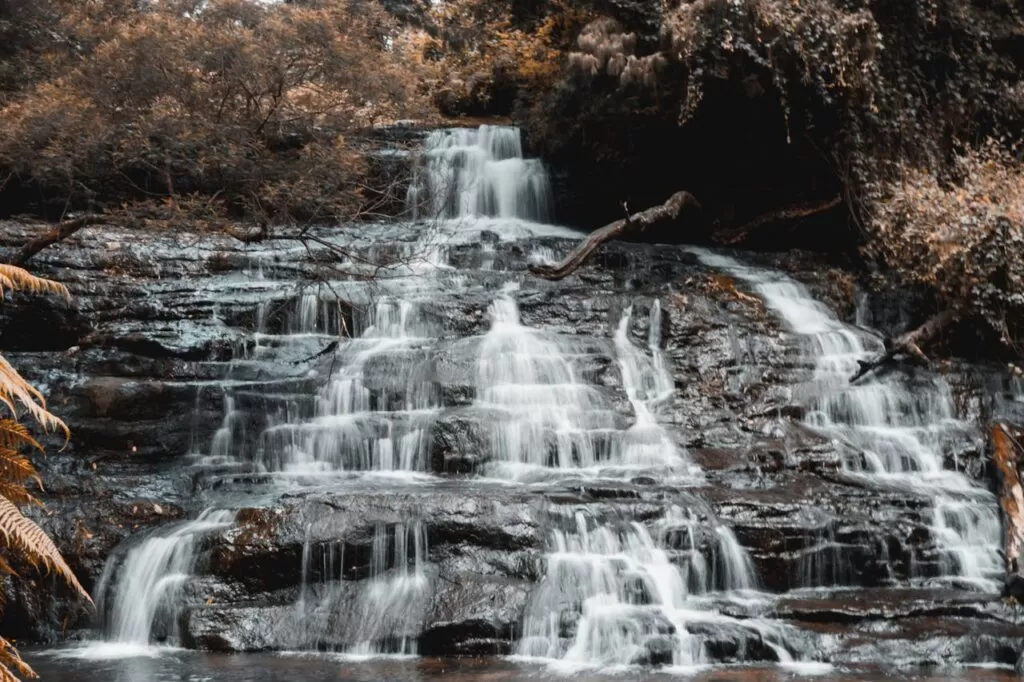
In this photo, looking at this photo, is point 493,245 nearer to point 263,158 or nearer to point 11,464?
point 263,158

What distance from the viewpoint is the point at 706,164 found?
14867 mm

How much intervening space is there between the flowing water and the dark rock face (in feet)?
0.12

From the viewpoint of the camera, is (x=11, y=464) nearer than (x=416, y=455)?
Yes

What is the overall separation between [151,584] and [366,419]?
301 centimetres

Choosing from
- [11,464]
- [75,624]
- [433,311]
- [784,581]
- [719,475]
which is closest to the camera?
[11,464]

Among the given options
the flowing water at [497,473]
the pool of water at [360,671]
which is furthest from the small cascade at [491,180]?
the pool of water at [360,671]

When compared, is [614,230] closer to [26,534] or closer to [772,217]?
[772,217]

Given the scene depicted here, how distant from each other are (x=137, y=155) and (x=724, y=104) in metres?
8.39

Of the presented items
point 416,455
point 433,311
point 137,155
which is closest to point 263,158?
point 137,155

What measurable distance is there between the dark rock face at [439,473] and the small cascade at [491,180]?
237 cm

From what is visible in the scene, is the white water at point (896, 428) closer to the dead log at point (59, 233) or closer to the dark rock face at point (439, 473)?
the dark rock face at point (439, 473)

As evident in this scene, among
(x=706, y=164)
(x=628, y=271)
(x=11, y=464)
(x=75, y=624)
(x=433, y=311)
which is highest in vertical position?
(x=706, y=164)

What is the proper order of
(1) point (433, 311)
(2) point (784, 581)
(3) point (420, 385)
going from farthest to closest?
(1) point (433, 311), (3) point (420, 385), (2) point (784, 581)

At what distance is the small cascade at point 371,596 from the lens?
6.46m
